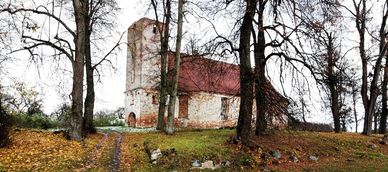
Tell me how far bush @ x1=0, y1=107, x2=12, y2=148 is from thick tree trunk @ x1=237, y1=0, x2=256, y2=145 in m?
9.03

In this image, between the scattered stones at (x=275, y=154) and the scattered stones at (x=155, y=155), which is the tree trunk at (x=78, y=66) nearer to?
the scattered stones at (x=155, y=155)

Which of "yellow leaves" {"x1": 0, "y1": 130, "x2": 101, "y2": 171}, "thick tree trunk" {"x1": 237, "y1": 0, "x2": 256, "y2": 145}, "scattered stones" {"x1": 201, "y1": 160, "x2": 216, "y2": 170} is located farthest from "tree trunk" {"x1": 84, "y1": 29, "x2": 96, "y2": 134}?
"scattered stones" {"x1": 201, "y1": 160, "x2": 216, "y2": 170}

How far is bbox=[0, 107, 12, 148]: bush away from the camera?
14.2 metres

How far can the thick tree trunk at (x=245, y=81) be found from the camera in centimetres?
1540

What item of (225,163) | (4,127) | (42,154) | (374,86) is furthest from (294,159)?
(374,86)

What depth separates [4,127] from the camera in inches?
565

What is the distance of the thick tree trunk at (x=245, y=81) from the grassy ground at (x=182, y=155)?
81 centimetres

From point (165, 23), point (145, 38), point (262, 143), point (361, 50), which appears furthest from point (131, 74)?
point (262, 143)

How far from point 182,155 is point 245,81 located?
4.29 metres

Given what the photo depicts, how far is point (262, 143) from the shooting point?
53.2 ft

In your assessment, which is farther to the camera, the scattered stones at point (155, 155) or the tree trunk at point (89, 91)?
the tree trunk at point (89, 91)

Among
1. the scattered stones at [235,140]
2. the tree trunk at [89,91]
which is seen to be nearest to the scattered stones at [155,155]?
the scattered stones at [235,140]

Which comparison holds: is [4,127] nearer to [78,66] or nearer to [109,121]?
[78,66]

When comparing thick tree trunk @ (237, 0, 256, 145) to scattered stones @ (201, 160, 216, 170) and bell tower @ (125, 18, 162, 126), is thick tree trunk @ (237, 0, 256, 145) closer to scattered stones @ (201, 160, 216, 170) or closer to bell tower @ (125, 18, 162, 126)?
scattered stones @ (201, 160, 216, 170)
